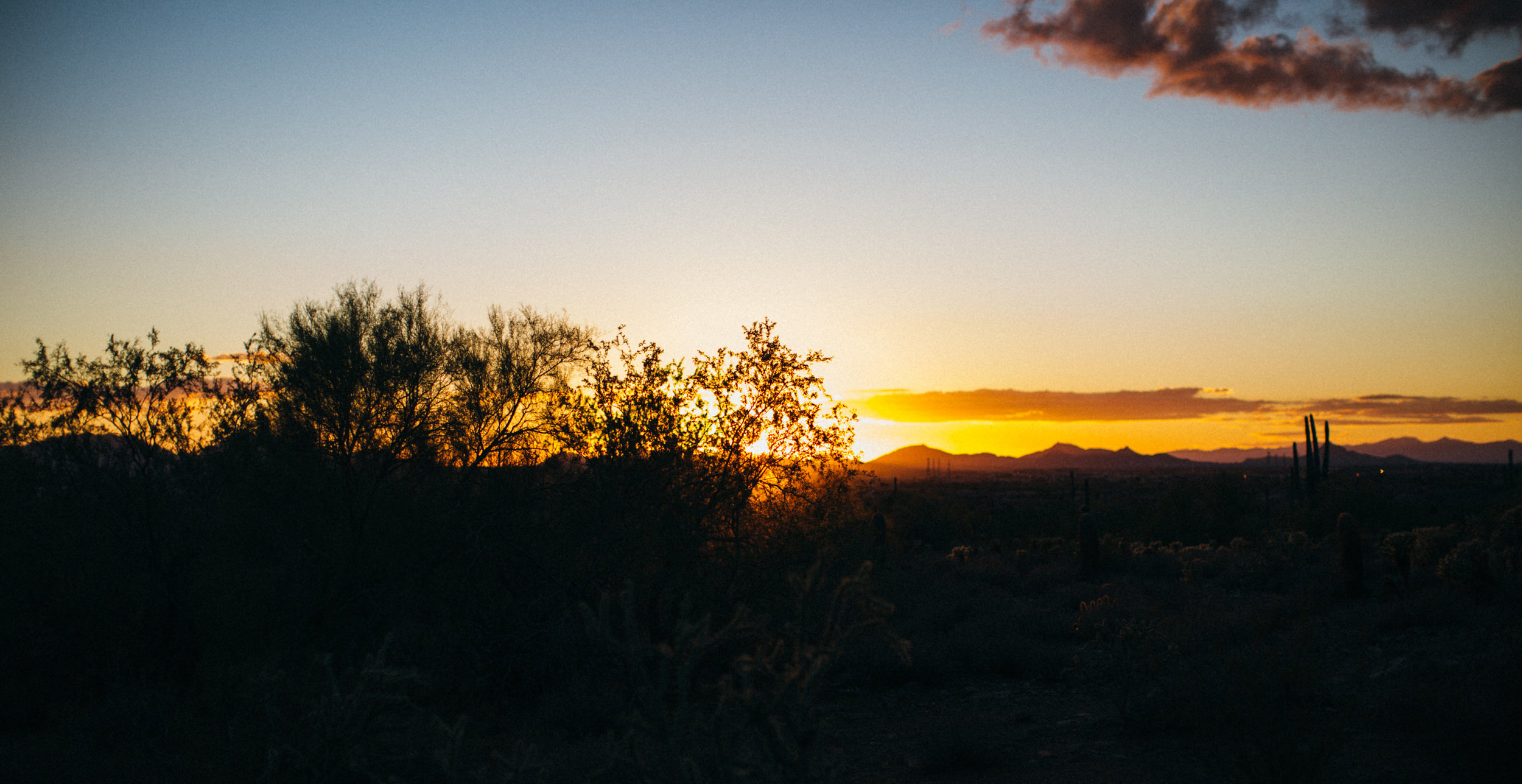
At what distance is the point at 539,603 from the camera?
35.7 ft

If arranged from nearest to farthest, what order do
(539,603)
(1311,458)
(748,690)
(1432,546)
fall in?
(748,690)
(539,603)
(1432,546)
(1311,458)

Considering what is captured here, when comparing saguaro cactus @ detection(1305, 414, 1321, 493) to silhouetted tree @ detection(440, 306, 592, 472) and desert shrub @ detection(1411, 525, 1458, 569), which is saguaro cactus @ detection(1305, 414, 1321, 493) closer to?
desert shrub @ detection(1411, 525, 1458, 569)

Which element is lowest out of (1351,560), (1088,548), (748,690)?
(1088,548)

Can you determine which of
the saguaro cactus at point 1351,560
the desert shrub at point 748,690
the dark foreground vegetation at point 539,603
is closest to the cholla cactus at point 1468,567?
the dark foreground vegetation at point 539,603

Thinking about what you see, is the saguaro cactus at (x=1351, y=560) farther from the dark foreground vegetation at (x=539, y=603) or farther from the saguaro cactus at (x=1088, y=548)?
the saguaro cactus at (x=1088, y=548)

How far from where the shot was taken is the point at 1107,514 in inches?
1401

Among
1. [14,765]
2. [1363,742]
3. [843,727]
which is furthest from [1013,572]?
[14,765]

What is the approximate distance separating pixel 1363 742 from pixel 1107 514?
29.5 metres

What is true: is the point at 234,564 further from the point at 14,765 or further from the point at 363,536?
the point at 14,765

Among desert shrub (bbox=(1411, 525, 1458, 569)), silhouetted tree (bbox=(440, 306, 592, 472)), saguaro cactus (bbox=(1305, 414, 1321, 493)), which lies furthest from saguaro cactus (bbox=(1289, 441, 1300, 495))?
silhouetted tree (bbox=(440, 306, 592, 472))

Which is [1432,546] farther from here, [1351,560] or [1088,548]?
[1088,548]

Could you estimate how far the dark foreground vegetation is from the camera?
7.82m

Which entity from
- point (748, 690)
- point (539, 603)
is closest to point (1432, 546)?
point (539, 603)

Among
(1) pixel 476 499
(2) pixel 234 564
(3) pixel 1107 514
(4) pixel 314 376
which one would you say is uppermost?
(4) pixel 314 376
